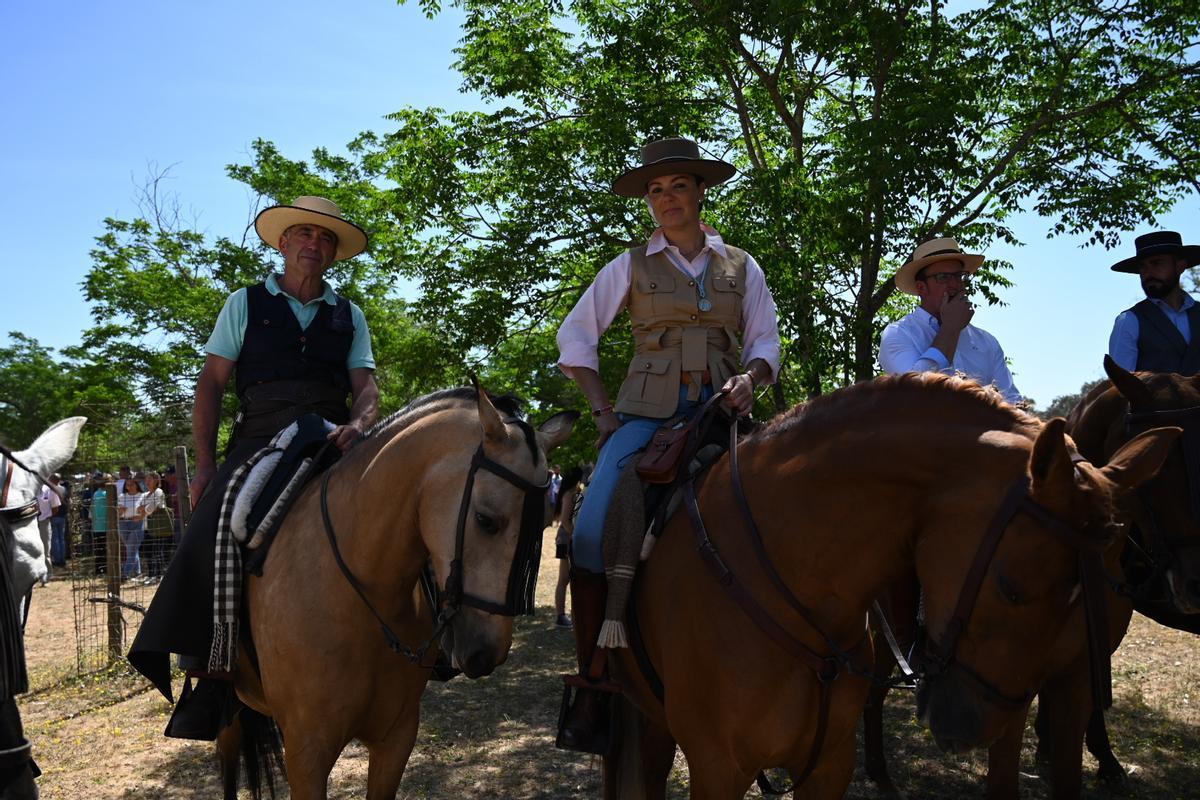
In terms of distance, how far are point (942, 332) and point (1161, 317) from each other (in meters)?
1.67

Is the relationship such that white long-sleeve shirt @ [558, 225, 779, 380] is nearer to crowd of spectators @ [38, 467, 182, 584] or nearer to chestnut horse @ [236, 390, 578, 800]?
chestnut horse @ [236, 390, 578, 800]

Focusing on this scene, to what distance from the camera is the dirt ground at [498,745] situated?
244 inches

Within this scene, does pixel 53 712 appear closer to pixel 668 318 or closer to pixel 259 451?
pixel 259 451

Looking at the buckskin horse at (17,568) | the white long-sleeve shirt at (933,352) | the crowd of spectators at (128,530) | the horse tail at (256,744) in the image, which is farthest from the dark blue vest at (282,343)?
the crowd of spectators at (128,530)

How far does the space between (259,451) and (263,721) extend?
5.61 feet

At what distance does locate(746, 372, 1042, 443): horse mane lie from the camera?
2.83 m

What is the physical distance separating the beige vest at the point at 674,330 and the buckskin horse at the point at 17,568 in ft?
9.25

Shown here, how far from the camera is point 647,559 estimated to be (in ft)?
12.0

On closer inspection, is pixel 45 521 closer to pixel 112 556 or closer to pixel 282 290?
pixel 282 290

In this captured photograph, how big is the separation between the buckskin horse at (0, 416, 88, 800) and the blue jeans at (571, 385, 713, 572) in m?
2.48

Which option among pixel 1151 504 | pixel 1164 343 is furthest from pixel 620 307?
pixel 1164 343

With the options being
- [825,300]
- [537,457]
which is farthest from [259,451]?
[825,300]

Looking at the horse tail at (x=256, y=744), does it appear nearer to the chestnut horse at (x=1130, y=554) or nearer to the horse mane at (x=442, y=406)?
the horse mane at (x=442, y=406)

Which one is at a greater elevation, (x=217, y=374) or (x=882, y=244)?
(x=882, y=244)
